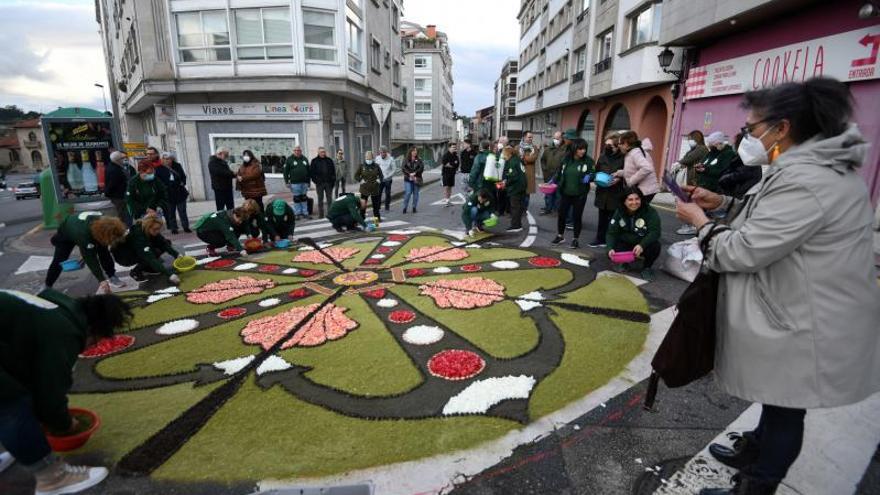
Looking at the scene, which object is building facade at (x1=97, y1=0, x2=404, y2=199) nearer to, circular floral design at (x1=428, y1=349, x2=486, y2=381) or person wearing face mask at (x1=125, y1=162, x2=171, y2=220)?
person wearing face mask at (x1=125, y1=162, x2=171, y2=220)

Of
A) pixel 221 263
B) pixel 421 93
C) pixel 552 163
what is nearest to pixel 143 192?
pixel 221 263

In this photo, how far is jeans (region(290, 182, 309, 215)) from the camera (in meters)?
11.6

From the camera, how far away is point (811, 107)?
1859 mm

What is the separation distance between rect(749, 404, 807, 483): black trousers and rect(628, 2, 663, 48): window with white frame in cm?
1701

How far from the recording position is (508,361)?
152 inches

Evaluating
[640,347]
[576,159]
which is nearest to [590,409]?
[640,347]

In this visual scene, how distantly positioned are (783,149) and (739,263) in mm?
609

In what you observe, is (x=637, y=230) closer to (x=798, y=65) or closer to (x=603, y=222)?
(x=603, y=222)

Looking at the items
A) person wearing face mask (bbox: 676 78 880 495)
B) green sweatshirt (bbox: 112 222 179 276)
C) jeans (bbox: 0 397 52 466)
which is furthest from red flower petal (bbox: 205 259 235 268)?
person wearing face mask (bbox: 676 78 880 495)

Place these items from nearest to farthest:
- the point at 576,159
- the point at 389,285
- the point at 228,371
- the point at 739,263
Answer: the point at 739,263, the point at 228,371, the point at 389,285, the point at 576,159

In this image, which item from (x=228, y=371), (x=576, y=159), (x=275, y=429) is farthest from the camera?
(x=576, y=159)

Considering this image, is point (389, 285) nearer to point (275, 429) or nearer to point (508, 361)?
point (508, 361)

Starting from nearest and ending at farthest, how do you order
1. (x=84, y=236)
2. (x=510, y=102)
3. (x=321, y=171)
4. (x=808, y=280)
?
1. (x=808, y=280)
2. (x=84, y=236)
3. (x=321, y=171)
4. (x=510, y=102)

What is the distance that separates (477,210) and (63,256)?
21.7ft
